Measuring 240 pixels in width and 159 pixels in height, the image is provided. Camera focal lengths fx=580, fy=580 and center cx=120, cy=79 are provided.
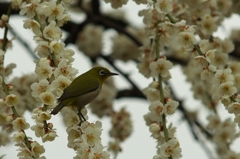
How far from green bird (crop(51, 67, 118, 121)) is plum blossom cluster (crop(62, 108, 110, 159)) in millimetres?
60

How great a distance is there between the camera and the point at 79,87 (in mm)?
2426

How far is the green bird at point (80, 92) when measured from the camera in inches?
90.1

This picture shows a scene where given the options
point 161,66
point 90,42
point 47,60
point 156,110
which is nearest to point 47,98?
point 47,60

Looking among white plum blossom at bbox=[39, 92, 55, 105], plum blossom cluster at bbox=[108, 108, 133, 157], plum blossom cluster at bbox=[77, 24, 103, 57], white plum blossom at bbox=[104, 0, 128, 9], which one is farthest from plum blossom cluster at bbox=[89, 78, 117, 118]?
white plum blossom at bbox=[39, 92, 55, 105]

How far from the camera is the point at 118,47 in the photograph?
5.32 metres

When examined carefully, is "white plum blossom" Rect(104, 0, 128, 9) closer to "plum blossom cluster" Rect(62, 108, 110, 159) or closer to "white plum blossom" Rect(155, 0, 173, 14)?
"white plum blossom" Rect(155, 0, 173, 14)

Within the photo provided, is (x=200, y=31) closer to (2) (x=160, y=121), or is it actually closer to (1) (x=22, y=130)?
(2) (x=160, y=121)

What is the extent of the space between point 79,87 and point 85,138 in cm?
34

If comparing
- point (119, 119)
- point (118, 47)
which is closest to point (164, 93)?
point (119, 119)

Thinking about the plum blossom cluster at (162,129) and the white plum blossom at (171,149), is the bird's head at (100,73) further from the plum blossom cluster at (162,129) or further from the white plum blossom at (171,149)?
the white plum blossom at (171,149)

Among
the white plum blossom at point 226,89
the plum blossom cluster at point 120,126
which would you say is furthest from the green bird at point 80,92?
the plum blossom cluster at point 120,126

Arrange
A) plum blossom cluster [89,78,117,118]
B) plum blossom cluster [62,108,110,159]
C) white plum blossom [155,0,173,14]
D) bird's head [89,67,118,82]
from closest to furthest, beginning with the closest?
plum blossom cluster [62,108,110,159] → white plum blossom [155,0,173,14] → bird's head [89,67,118,82] → plum blossom cluster [89,78,117,118]

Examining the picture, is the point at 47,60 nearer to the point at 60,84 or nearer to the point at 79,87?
the point at 60,84

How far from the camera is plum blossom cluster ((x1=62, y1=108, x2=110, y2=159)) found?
6.92 feet
